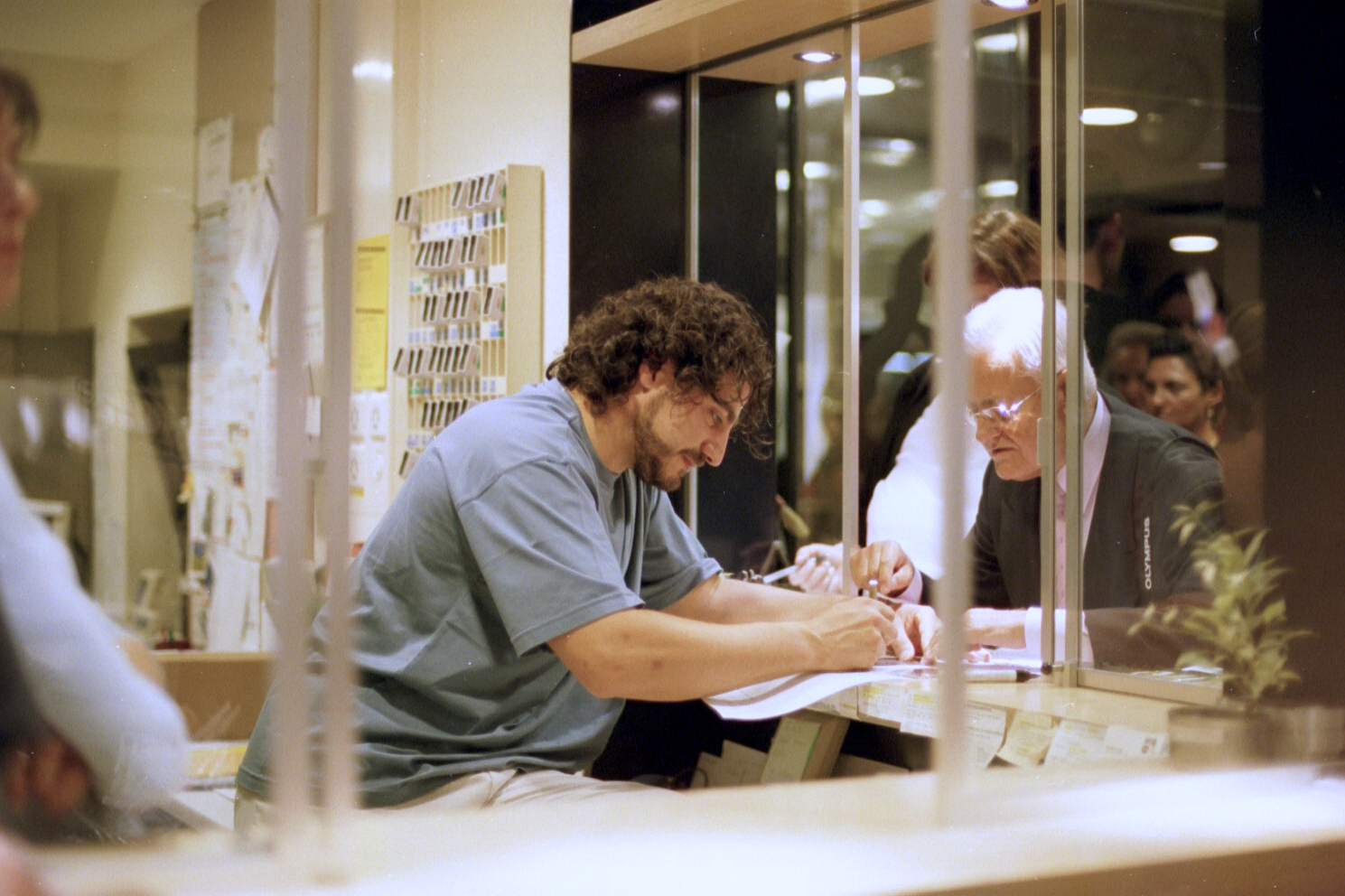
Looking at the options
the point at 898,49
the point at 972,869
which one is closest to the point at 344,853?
the point at 972,869

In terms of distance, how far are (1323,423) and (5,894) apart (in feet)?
5.38

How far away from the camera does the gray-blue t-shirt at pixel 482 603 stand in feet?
5.91

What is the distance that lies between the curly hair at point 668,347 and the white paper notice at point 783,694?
466 mm

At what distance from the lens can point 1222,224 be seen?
2096 mm

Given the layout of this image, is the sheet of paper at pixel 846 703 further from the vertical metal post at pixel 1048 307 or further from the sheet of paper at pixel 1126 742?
the sheet of paper at pixel 1126 742

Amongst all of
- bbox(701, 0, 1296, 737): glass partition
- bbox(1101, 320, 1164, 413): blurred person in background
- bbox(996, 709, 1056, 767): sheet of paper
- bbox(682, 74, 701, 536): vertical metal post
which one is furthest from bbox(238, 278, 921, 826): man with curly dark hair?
bbox(682, 74, 701, 536): vertical metal post

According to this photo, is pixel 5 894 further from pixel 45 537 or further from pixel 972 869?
pixel 972 869

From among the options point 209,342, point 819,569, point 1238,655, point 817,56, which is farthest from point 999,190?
point 209,342

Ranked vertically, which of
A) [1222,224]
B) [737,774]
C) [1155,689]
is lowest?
[737,774]

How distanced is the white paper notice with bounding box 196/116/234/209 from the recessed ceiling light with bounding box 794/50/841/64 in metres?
2.32

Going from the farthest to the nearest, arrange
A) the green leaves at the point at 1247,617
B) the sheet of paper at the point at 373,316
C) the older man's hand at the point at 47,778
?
the sheet of paper at the point at 373,316 < the green leaves at the point at 1247,617 < the older man's hand at the point at 47,778

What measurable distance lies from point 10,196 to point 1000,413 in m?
1.96

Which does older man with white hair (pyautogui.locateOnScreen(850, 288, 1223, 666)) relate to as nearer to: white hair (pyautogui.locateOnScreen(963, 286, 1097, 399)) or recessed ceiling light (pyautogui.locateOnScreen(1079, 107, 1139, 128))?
white hair (pyautogui.locateOnScreen(963, 286, 1097, 399))

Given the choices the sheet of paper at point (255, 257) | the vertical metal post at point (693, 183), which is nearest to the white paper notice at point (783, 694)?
the vertical metal post at point (693, 183)
